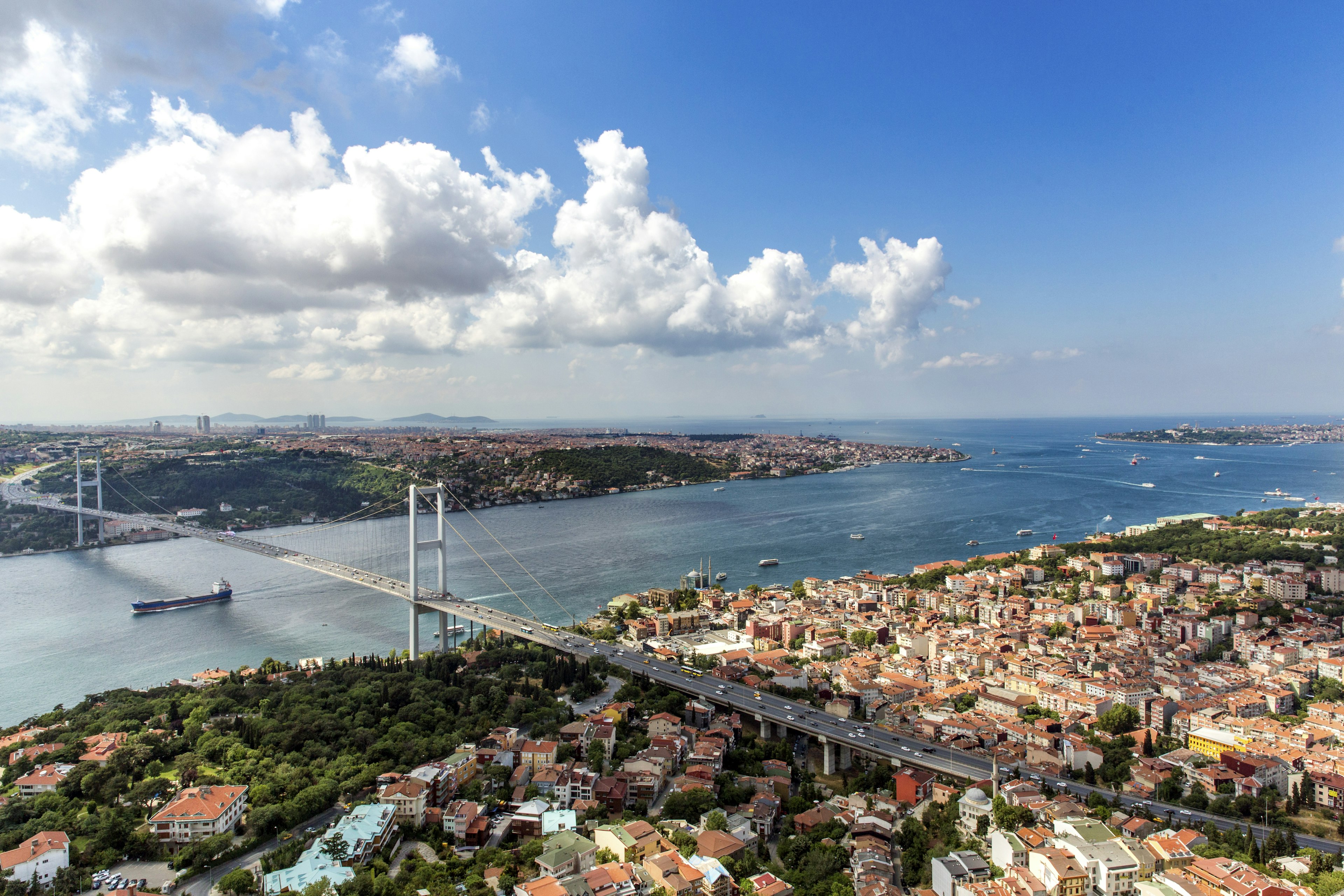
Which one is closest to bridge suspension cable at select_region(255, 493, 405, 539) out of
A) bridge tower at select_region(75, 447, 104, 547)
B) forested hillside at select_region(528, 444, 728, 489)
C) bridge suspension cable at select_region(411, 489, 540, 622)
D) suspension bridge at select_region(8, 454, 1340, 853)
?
suspension bridge at select_region(8, 454, 1340, 853)

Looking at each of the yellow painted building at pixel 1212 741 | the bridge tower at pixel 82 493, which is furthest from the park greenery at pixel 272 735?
the bridge tower at pixel 82 493

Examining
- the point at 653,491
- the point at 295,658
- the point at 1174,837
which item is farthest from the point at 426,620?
the point at 653,491

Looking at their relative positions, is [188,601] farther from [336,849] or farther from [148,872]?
[336,849]

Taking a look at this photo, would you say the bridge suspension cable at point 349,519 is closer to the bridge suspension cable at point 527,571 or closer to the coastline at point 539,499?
the coastline at point 539,499

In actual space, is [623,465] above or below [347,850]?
above

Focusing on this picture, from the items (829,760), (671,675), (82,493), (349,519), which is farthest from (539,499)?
(829,760)

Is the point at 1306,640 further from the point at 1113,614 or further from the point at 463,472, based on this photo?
the point at 463,472
